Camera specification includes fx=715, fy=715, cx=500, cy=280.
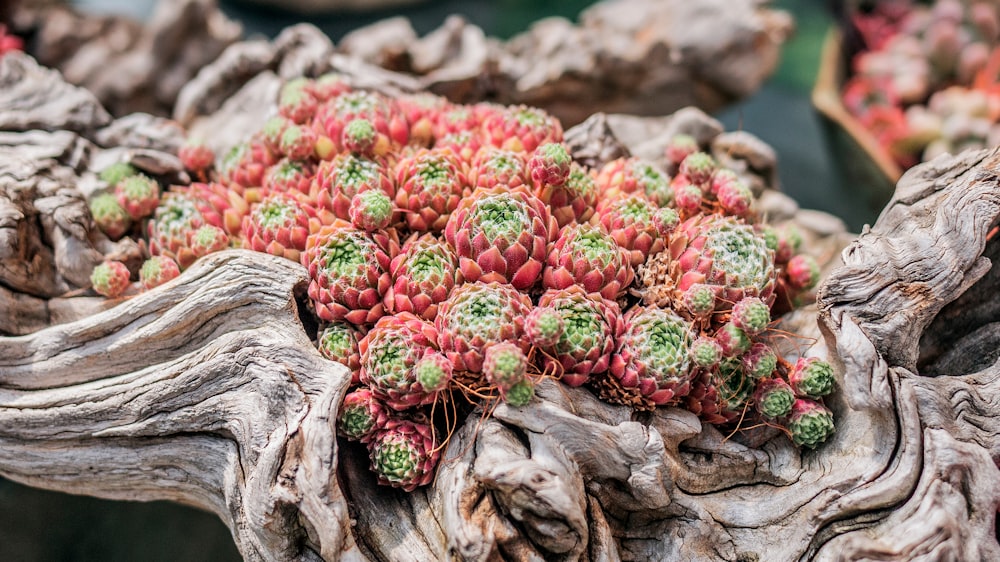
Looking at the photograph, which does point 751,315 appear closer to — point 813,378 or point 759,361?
point 759,361

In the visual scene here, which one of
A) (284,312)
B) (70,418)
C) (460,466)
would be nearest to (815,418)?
(460,466)

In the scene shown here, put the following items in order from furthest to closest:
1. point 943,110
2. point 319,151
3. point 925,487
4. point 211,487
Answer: point 943,110 < point 319,151 < point 211,487 < point 925,487

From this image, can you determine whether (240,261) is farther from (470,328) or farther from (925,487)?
(925,487)

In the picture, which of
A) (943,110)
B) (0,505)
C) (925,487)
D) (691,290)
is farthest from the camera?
(943,110)

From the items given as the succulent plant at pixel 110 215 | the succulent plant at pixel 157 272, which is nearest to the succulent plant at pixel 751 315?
the succulent plant at pixel 157 272

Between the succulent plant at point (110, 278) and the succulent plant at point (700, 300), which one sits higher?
the succulent plant at point (700, 300)

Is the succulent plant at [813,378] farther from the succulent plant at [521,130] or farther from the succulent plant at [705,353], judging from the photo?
the succulent plant at [521,130]
